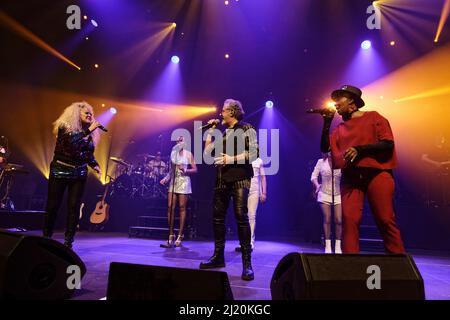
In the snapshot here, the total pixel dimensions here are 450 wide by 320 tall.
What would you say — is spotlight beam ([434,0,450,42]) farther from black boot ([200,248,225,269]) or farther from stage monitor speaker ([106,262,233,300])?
stage monitor speaker ([106,262,233,300])

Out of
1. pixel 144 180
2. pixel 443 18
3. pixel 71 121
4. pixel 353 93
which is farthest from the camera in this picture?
pixel 144 180

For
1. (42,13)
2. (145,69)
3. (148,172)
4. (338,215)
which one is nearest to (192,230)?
(148,172)

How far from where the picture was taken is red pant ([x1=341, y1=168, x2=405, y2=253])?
237 centimetres

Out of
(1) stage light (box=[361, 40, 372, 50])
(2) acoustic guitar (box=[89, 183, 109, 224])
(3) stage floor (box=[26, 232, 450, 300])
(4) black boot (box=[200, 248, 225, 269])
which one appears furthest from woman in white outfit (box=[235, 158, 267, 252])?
(1) stage light (box=[361, 40, 372, 50])

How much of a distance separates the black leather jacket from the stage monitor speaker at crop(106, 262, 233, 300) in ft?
7.06

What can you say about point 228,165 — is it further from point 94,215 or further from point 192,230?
point 94,215

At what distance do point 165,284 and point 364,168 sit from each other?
191cm

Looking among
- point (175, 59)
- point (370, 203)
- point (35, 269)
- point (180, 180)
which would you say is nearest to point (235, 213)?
point (370, 203)

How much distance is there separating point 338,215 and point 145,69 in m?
7.57

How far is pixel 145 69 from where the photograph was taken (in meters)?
9.59

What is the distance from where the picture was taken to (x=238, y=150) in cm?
344

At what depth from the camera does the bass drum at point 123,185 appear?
9000 millimetres

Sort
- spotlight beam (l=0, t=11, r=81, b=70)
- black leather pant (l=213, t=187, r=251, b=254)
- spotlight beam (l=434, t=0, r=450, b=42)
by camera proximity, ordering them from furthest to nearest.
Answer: spotlight beam (l=0, t=11, r=81, b=70), spotlight beam (l=434, t=0, r=450, b=42), black leather pant (l=213, t=187, r=251, b=254)

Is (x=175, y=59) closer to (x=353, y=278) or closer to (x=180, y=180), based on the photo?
(x=180, y=180)
